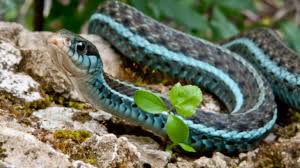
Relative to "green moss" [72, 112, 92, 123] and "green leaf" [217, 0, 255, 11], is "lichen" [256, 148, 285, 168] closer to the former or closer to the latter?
"green moss" [72, 112, 92, 123]

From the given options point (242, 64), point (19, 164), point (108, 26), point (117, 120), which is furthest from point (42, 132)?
point (242, 64)

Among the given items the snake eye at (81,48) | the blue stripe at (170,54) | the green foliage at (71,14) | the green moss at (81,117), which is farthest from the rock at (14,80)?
the green foliage at (71,14)

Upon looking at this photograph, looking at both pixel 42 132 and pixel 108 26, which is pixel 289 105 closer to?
pixel 108 26

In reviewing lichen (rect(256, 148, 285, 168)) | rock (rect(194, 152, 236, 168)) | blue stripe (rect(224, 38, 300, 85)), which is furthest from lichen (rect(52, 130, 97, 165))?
blue stripe (rect(224, 38, 300, 85))

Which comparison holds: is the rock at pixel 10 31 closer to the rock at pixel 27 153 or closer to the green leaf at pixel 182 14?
the green leaf at pixel 182 14

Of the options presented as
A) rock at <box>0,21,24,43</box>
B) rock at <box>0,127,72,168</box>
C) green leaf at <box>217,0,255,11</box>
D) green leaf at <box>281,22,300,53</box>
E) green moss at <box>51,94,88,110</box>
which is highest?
green leaf at <box>281,22,300,53</box>

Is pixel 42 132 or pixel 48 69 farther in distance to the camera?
pixel 48 69

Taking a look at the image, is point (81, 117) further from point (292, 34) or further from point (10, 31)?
point (292, 34)
